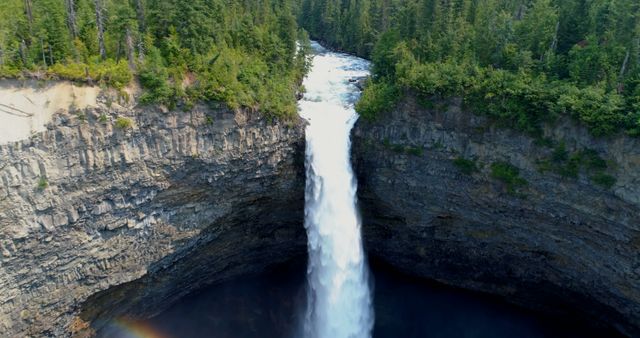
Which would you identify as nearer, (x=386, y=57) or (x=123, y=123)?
(x=123, y=123)

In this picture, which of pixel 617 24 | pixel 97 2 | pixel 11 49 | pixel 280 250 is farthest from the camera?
pixel 280 250

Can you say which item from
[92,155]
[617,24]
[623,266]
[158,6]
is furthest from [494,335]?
[158,6]

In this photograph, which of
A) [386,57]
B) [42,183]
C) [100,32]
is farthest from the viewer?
[386,57]

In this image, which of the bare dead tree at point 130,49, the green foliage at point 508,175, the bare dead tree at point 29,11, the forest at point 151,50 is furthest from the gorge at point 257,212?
the bare dead tree at point 29,11

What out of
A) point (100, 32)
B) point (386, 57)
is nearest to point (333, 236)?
point (386, 57)

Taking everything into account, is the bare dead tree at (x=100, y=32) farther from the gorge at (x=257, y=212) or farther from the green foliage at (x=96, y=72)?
the gorge at (x=257, y=212)

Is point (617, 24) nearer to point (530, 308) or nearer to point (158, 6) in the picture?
point (530, 308)

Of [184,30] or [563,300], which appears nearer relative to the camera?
[184,30]

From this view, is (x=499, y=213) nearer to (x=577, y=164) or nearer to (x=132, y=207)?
(x=577, y=164)
